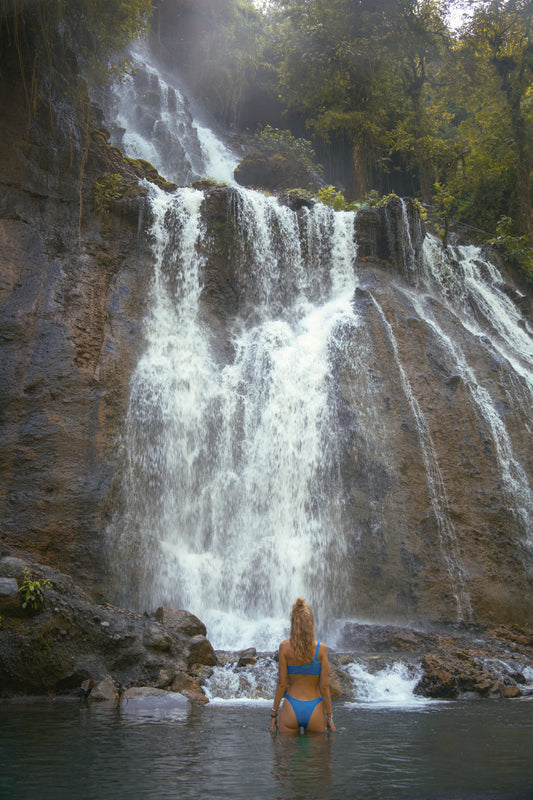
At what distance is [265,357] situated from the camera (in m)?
15.1

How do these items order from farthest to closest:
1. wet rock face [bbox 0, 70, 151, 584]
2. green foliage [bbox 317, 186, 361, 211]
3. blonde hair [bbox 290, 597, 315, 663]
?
green foliage [bbox 317, 186, 361, 211]
wet rock face [bbox 0, 70, 151, 584]
blonde hair [bbox 290, 597, 315, 663]

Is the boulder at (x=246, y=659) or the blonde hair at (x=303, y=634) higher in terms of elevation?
the blonde hair at (x=303, y=634)

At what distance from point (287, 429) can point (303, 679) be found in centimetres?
869

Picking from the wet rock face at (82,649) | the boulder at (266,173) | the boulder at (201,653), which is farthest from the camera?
the boulder at (266,173)

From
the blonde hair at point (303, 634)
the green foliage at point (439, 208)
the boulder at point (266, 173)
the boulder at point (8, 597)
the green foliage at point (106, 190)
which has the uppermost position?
the boulder at point (266, 173)

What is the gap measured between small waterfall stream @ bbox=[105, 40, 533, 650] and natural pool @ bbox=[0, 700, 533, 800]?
181 inches

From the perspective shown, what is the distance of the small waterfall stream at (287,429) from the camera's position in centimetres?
1198

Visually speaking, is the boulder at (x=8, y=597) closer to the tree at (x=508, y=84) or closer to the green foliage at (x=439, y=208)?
the green foliage at (x=439, y=208)

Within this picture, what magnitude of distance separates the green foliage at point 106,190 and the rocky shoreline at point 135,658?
9800 millimetres

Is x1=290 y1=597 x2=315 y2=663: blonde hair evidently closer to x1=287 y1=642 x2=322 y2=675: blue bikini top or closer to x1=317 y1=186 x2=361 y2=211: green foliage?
x1=287 y1=642 x2=322 y2=675: blue bikini top

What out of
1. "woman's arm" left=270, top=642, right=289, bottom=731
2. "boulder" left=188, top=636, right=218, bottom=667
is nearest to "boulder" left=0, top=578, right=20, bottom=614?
"boulder" left=188, top=636, right=218, bottom=667

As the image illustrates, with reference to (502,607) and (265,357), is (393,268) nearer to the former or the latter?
(265,357)

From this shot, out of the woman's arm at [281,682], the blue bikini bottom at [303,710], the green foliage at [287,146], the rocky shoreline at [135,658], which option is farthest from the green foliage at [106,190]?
the blue bikini bottom at [303,710]

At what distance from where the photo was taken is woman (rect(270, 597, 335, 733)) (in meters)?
5.32
